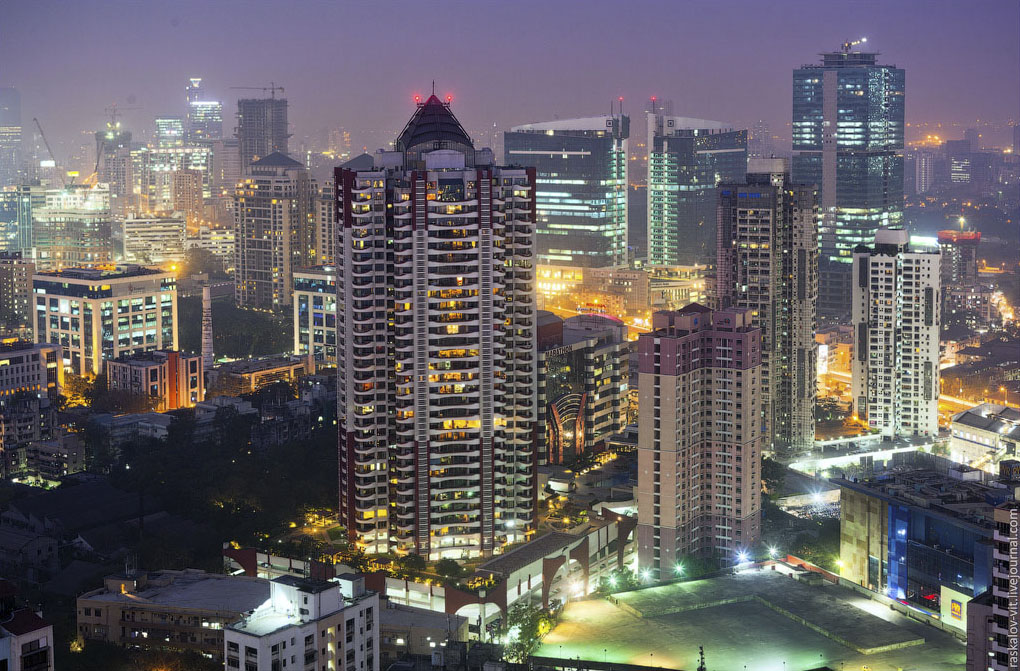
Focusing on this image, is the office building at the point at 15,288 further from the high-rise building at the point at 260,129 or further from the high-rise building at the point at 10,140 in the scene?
the high-rise building at the point at 260,129

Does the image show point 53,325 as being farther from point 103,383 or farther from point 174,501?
point 174,501

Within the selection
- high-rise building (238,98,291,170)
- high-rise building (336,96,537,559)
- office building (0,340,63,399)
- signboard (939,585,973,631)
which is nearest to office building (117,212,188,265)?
high-rise building (238,98,291,170)

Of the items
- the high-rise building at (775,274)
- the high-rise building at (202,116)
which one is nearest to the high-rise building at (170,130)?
the high-rise building at (202,116)

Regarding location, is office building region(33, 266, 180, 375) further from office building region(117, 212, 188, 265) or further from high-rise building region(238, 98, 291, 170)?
high-rise building region(238, 98, 291, 170)

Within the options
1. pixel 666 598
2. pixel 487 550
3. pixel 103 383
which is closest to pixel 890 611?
pixel 666 598

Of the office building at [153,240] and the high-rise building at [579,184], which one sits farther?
the office building at [153,240]

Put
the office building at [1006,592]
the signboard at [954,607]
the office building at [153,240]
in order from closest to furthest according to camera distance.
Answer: the office building at [1006,592]
the signboard at [954,607]
the office building at [153,240]
